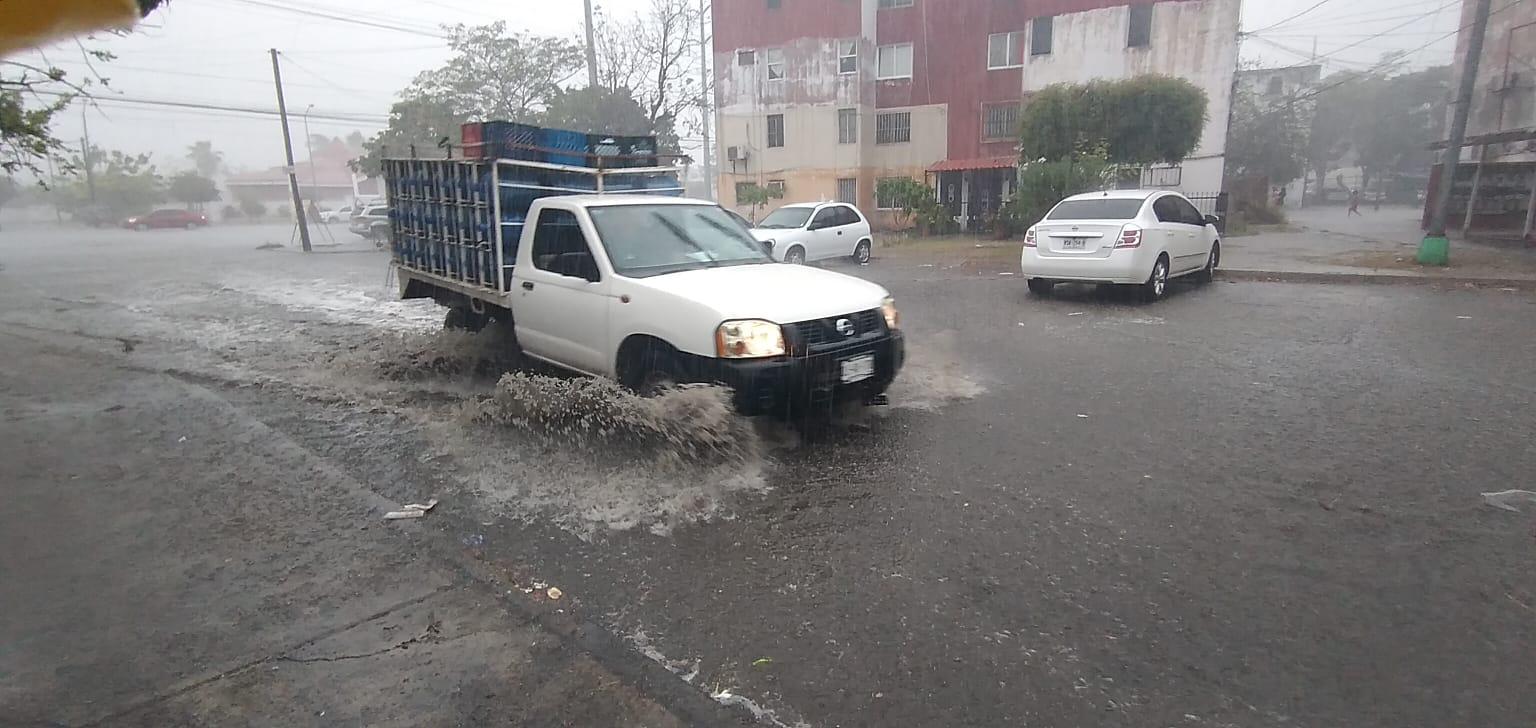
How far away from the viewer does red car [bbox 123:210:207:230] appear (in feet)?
171

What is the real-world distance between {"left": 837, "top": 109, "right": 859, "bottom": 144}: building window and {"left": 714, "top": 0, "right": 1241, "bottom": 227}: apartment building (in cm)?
4

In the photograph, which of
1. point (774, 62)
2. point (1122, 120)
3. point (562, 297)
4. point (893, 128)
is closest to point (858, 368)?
point (562, 297)

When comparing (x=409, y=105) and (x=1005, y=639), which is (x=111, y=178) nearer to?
(x=409, y=105)

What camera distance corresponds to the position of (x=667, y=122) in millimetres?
33375

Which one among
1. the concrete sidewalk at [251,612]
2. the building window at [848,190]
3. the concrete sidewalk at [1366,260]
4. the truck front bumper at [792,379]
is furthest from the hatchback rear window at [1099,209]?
the building window at [848,190]

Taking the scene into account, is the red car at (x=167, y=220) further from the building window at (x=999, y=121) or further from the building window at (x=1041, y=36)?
the building window at (x=1041, y=36)

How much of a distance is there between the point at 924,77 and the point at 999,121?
3631mm

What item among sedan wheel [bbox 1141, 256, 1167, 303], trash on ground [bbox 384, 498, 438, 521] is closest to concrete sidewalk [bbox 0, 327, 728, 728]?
trash on ground [bbox 384, 498, 438, 521]

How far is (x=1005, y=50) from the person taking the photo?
1272 inches

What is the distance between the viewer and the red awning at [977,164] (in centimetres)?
3073

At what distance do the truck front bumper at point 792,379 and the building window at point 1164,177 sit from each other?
2707 cm

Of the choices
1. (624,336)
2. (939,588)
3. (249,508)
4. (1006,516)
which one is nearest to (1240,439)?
(1006,516)

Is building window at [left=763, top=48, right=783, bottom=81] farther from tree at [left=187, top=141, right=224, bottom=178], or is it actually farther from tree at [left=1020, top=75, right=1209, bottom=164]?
tree at [left=187, top=141, right=224, bottom=178]

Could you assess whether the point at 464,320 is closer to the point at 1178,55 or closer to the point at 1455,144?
the point at 1455,144
